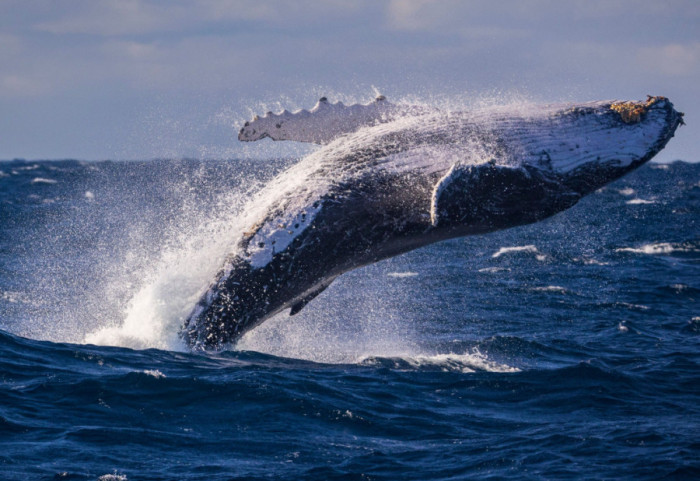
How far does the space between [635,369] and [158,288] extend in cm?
738

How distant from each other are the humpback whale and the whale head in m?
0.01

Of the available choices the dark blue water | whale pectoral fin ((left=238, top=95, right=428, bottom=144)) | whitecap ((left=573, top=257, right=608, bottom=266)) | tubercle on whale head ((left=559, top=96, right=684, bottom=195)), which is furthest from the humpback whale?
whitecap ((left=573, top=257, right=608, bottom=266))

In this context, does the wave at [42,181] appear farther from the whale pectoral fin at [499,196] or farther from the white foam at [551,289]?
the whale pectoral fin at [499,196]

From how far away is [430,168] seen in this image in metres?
11.1

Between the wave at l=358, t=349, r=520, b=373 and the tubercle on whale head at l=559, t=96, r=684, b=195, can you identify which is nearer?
the tubercle on whale head at l=559, t=96, r=684, b=195

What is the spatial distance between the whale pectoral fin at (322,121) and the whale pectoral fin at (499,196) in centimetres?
179

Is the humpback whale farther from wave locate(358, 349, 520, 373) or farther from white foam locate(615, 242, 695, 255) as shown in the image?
white foam locate(615, 242, 695, 255)

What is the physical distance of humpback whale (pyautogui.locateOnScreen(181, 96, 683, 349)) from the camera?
36.2 feet

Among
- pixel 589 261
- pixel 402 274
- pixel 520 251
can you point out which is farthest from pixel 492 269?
pixel 520 251

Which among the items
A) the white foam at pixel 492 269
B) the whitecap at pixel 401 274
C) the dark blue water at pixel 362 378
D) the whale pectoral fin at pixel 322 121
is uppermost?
the whale pectoral fin at pixel 322 121

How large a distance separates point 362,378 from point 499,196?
3.13m

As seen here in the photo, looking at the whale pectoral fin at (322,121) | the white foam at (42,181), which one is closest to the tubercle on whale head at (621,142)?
the whale pectoral fin at (322,121)

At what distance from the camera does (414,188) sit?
36.6 feet

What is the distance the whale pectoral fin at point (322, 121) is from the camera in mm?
12273
